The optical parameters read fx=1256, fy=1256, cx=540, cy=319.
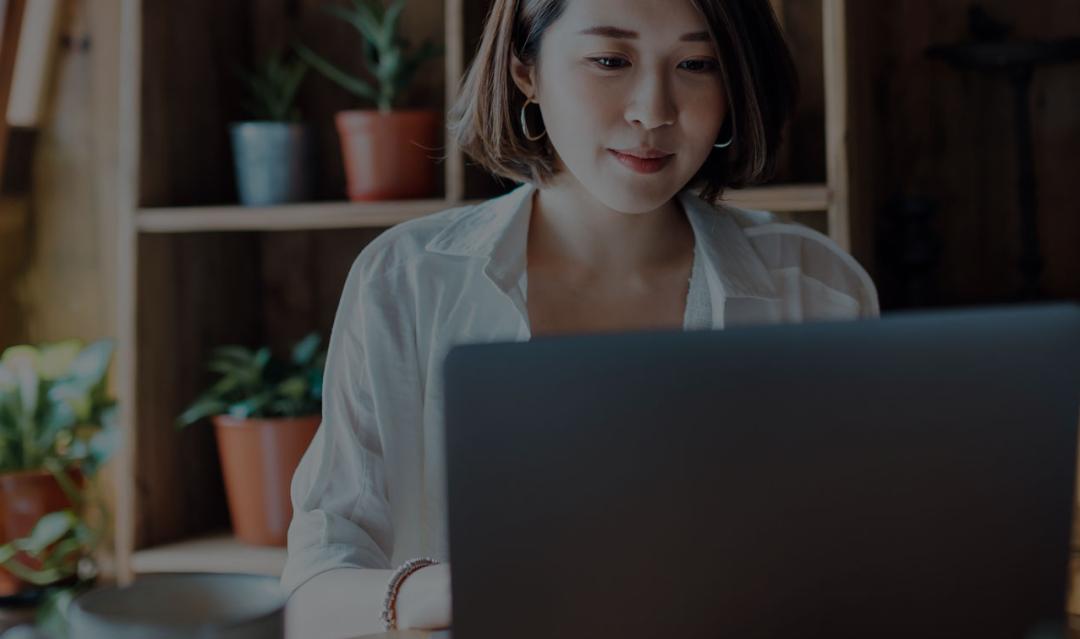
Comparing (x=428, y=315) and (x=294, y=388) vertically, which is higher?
(x=428, y=315)

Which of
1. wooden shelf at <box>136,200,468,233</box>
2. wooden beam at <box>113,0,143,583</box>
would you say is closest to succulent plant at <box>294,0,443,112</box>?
wooden shelf at <box>136,200,468,233</box>

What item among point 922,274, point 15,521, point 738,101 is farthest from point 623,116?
point 15,521

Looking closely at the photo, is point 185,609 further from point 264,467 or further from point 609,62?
point 264,467

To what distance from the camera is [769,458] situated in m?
0.69

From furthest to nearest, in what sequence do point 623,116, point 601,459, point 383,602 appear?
point 623,116
point 383,602
point 601,459

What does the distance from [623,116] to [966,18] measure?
1.12m

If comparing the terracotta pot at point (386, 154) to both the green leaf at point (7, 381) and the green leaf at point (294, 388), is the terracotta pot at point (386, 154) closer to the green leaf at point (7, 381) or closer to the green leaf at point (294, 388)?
the green leaf at point (294, 388)

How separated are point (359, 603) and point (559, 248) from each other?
1.94 ft

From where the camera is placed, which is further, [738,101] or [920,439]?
[738,101]

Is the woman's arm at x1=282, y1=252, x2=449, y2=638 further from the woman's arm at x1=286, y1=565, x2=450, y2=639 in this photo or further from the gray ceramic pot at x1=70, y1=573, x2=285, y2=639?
the gray ceramic pot at x1=70, y1=573, x2=285, y2=639

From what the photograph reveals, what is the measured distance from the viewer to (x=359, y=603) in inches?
48.0

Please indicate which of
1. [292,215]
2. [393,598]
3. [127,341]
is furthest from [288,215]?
[393,598]

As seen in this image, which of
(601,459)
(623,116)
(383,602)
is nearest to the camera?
(601,459)

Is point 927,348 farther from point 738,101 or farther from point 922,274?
point 922,274
